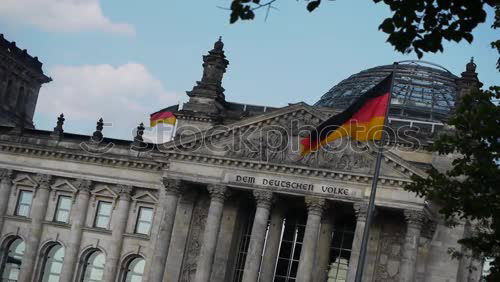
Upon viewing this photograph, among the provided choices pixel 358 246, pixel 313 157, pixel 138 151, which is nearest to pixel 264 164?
pixel 313 157

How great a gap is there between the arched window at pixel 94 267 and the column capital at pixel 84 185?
415 centimetres

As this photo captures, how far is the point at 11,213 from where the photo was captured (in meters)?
72.4

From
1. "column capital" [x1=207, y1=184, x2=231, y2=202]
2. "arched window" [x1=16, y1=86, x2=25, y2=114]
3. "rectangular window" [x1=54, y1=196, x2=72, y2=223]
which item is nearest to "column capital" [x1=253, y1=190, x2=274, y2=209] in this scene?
"column capital" [x1=207, y1=184, x2=231, y2=202]

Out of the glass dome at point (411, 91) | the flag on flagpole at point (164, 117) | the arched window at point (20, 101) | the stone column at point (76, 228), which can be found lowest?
the stone column at point (76, 228)

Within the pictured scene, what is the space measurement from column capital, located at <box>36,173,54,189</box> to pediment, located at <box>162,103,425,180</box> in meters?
12.1

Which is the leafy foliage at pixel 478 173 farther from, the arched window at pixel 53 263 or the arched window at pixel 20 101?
the arched window at pixel 20 101

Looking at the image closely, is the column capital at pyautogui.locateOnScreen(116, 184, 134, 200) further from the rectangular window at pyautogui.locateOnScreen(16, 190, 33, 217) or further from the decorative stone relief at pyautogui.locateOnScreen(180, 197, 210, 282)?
the rectangular window at pyautogui.locateOnScreen(16, 190, 33, 217)

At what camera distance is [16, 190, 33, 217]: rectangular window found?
72438mm

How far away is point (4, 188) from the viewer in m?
72.5

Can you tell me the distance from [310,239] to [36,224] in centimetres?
2079

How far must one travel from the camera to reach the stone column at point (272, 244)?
62.5m

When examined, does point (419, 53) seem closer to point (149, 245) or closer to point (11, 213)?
point (149, 245)

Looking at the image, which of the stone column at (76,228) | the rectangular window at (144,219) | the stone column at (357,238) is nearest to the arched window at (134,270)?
the rectangular window at (144,219)

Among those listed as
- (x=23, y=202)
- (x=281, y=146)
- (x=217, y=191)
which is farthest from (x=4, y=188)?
(x=281, y=146)
